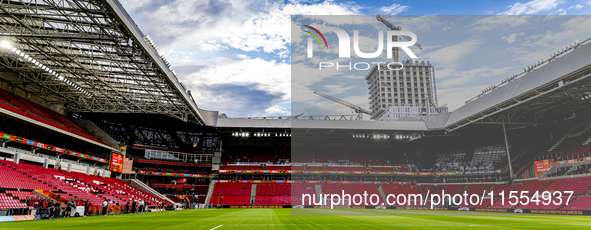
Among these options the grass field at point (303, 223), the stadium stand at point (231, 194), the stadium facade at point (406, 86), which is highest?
the stadium facade at point (406, 86)

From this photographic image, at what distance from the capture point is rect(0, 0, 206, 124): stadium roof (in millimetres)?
19953

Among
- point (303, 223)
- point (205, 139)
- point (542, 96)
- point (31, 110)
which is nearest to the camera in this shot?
point (303, 223)

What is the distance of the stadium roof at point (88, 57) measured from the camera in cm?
1995

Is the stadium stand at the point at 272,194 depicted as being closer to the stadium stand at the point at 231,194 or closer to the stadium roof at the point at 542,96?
the stadium stand at the point at 231,194

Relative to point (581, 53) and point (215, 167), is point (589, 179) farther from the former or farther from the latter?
point (215, 167)

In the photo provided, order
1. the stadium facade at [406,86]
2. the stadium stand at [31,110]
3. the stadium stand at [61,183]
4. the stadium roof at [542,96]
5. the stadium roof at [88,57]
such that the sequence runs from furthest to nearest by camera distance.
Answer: the stadium facade at [406,86] → the stadium stand at [31,110] → the stadium roof at [542,96] → the stadium stand at [61,183] → the stadium roof at [88,57]

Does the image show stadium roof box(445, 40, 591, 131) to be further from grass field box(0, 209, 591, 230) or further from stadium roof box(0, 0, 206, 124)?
stadium roof box(0, 0, 206, 124)

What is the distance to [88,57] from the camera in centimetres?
2528

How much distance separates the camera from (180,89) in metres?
33.6

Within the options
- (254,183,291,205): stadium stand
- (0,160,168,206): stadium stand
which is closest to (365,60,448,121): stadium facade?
(254,183,291,205): stadium stand

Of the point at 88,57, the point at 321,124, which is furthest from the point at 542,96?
the point at 88,57

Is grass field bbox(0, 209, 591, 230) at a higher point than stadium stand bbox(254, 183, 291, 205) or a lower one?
higher

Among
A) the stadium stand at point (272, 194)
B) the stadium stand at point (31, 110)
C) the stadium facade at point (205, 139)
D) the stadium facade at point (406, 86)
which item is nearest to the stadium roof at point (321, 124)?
the stadium facade at point (205, 139)

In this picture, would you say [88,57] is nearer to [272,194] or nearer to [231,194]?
[231,194]
